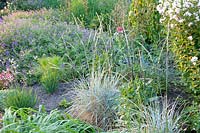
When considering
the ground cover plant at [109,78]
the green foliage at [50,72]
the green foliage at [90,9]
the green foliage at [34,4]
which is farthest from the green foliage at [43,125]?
the green foliage at [34,4]

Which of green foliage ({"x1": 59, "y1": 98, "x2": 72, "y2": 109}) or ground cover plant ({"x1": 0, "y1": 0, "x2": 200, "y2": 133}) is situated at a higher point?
ground cover plant ({"x1": 0, "y1": 0, "x2": 200, "y2": 133})

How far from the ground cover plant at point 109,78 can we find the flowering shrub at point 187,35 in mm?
11

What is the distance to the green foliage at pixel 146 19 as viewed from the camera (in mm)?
7016

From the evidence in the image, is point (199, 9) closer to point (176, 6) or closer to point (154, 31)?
point (176, 6)

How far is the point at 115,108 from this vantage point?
4.67m

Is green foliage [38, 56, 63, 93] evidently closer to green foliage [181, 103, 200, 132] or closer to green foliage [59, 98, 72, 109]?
green foliage [59, 98, 72, 109]

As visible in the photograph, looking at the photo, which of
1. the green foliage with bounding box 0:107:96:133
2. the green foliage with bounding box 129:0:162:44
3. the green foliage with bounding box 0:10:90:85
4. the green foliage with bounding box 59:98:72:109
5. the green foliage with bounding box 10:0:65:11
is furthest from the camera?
the green foliage with bounding box 10:0:65:11

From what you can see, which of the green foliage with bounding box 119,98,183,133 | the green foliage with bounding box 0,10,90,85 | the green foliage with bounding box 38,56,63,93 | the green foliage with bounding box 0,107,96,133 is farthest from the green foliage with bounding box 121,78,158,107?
the green foliage with bounding box 0,10,90,85

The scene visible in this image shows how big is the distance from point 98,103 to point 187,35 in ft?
4.00

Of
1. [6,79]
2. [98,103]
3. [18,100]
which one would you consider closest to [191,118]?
[98,103]

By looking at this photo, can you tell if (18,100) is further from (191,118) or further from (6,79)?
(191,118)

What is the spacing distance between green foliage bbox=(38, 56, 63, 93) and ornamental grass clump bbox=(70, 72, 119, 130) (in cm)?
87

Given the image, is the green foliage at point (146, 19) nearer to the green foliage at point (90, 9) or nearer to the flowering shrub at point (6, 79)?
the green foliage at point (90, 9)

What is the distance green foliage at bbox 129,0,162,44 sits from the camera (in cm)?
702
